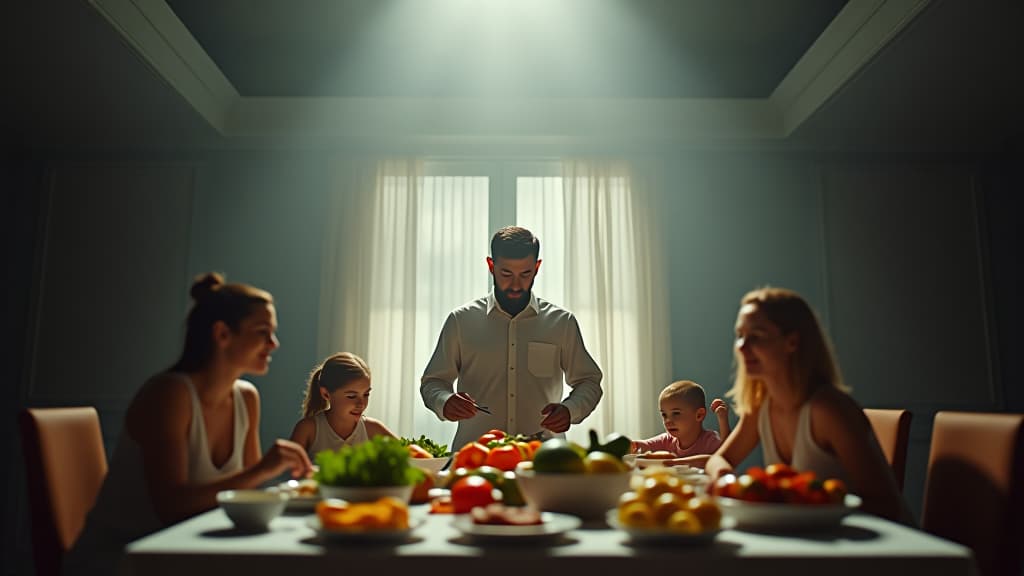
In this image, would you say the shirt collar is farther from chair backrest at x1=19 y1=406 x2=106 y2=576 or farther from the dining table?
the dining table

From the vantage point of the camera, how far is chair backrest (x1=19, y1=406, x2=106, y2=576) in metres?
1.74

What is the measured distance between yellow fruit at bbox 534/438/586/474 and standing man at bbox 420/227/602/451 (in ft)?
5.30

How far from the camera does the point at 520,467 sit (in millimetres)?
1469

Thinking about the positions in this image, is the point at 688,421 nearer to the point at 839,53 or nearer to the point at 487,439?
the point at 487,439

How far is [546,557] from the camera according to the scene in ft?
3.34

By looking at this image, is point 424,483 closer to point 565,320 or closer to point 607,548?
point 607,548

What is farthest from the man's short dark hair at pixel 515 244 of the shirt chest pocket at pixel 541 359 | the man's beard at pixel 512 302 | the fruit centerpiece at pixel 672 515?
the fruit centerpiece at pixel 672 515

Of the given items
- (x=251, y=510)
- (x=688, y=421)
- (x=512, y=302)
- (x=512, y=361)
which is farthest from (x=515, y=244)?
(x=251, y=510)

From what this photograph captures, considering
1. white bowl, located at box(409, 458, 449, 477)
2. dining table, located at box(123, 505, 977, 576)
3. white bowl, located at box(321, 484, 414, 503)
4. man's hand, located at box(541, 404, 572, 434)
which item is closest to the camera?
dining table, located at box(123, 505, 977, 576)

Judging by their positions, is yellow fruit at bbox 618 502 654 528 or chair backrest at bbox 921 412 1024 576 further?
chair backrest at bbox 921 412 1024 576

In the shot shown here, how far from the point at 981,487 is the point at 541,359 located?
5.72ft

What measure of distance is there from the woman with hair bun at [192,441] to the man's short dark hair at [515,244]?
1.22 meters

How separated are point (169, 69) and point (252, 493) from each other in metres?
3.11

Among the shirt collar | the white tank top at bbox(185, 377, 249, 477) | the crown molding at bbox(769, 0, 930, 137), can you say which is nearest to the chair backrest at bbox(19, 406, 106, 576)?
the white tank top at bbox(185, 377, 249, 477)
